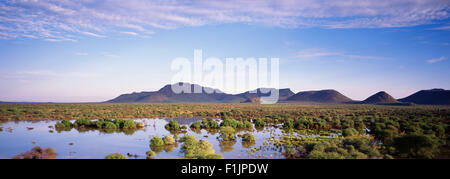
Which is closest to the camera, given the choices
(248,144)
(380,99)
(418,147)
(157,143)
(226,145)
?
(418,147)

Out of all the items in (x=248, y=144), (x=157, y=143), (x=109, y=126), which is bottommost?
(x=248, y=144)

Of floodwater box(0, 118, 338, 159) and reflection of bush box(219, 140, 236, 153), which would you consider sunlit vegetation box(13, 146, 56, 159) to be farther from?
reflection of bush box(219, 140, 236, 153)

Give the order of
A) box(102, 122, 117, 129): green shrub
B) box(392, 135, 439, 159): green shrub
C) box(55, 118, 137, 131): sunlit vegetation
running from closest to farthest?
1. box(392, 135, 439, 159): green shrub
2. box(102, 122, 117, 129): green shrub
3. box(55, 118, 137, 131): sunlit vegetation

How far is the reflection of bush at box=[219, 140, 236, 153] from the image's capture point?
22.0 m

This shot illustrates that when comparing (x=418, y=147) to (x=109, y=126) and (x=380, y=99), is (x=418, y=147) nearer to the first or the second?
(x=109, y=126)

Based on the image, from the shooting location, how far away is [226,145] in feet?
78.1

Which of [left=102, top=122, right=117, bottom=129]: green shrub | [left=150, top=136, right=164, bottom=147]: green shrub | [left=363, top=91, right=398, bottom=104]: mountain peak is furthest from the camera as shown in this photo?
[left=363, top=91, right=398, bottom=104]: mountain peak

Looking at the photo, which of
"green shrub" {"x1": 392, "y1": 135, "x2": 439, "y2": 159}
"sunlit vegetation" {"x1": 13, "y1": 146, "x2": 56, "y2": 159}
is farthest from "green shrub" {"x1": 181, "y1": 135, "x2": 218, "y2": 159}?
"green shrub" {"x1": 392, "y1": 135, "x2": 439, "y2": 159}

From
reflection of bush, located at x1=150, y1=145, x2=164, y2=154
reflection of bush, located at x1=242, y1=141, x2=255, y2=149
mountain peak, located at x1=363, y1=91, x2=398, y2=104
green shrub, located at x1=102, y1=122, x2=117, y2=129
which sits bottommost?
reflection of bush, located at x1=242, y1=141, x2=255, y2=149

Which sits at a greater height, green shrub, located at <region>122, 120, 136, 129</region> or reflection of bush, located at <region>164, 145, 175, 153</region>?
green shrub, located at <region>122, 120, 136, 129</region>

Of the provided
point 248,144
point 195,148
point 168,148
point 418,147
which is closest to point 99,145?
point 168,148

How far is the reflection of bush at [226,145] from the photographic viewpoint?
22.0 meters
